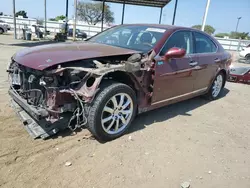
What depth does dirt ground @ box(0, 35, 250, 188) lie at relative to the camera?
2467mm

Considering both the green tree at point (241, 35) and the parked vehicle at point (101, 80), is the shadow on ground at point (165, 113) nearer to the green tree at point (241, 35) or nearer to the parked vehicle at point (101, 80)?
the parked vehicle at point (101, 80)

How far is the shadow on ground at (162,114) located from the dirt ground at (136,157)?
0.04 metres

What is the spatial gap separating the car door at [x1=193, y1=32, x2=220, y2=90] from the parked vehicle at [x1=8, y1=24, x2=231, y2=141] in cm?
35

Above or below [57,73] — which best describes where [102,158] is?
below

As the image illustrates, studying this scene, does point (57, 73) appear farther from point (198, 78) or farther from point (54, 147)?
point (198, 78)

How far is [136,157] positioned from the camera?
2.92 metres

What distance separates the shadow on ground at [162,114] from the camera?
3.64 metres

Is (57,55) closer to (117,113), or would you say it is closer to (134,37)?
(117,113)

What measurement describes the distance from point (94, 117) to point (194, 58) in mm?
2408

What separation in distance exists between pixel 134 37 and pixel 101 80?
1.34 meters

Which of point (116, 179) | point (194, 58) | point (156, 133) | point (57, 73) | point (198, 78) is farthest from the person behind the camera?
point (198, 78)

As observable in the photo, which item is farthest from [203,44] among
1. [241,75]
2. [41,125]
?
[241,75]

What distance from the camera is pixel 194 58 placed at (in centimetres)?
428

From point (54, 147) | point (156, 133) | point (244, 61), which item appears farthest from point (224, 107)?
point (244, 61)
